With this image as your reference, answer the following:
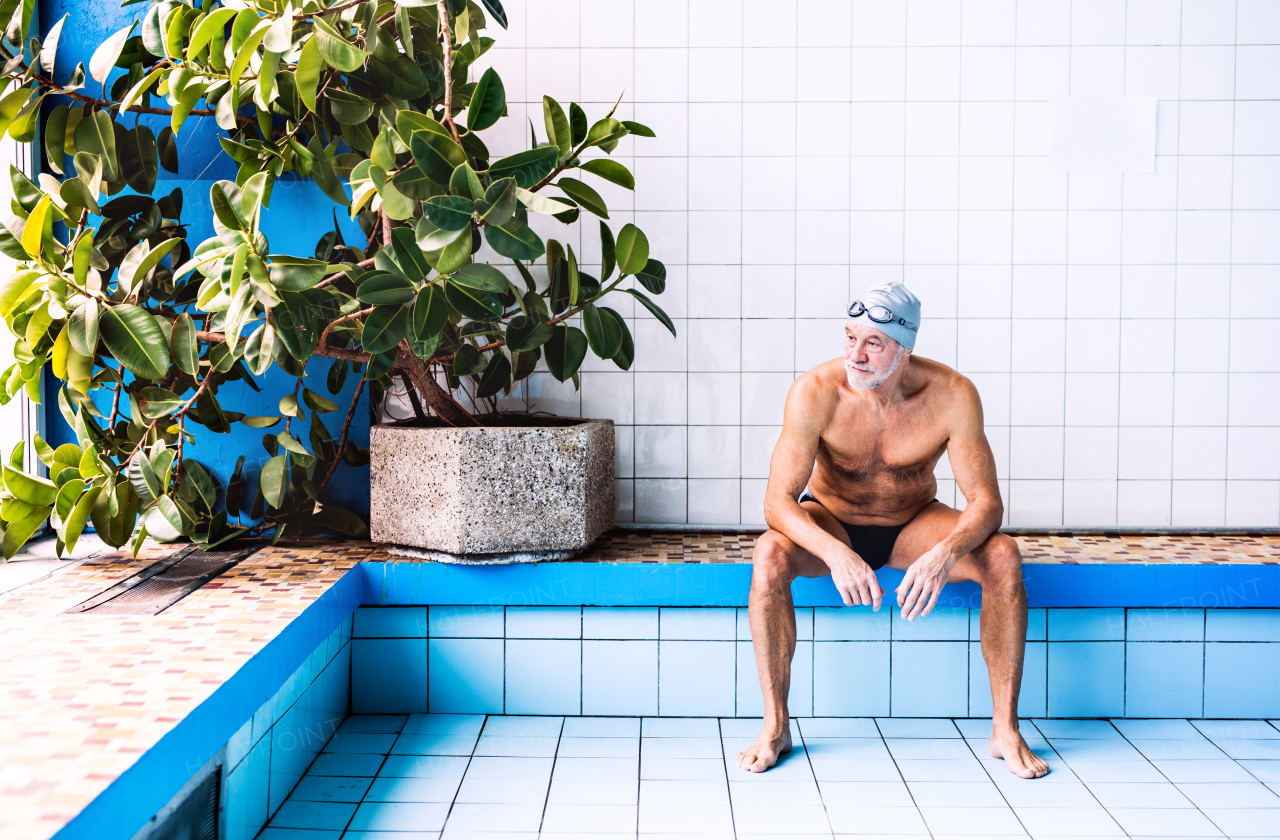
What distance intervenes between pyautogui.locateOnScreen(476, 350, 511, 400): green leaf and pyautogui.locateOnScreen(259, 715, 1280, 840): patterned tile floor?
3.13 feet

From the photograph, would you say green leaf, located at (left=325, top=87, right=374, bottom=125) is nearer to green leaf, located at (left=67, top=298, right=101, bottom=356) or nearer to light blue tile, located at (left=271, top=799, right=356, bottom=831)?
green leaf, located at (left=67, top=298, right=101, bottom=356)

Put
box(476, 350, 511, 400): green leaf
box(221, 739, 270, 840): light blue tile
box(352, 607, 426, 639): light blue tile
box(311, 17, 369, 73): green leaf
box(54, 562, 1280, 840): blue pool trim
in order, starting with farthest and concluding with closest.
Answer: box(476, 350, 511, 400): green leaf
box(352, 607, 426, 639): light blue tile
box(54, 562, 1280, 840): blue pool trim
box(311, 17, 369, 73): green leaf
box(221, 739, 270, 840): light blue tile

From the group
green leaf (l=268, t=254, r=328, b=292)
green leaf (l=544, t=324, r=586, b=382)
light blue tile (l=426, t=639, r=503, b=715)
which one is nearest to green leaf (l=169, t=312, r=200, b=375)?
green leaf (l=268, t=254, r=328, b=292)

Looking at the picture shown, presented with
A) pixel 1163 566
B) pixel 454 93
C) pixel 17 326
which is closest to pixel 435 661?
pixel 17 326

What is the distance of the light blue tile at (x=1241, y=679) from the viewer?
244cm

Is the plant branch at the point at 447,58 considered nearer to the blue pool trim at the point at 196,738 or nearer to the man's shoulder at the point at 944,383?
the blue pool trim at the point at 196,738

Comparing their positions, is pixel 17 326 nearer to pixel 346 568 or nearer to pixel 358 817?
pixel 346 568

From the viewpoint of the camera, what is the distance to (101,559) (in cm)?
248

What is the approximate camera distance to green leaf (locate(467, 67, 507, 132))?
1.98 meters

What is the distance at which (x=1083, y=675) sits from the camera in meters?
2.45

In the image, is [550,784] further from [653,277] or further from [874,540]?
[653,277]

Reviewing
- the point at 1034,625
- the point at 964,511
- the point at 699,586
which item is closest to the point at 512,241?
the point at 699,586

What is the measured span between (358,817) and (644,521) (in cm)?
141

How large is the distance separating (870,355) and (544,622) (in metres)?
1.16
